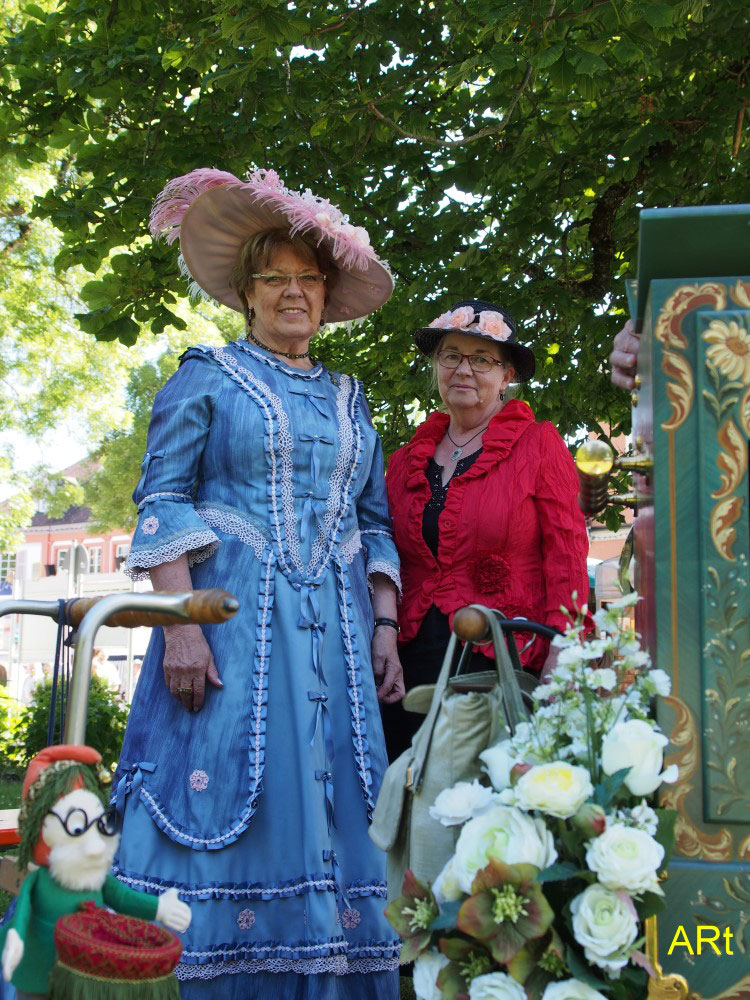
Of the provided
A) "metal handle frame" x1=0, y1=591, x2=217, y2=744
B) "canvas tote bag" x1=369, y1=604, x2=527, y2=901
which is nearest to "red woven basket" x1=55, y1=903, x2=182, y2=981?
"metal handle frame" x1=0, y1=591, x2=217, y2=744

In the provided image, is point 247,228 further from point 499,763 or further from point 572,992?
point 572,992

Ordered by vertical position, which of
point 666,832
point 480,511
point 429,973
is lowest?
point 429,973

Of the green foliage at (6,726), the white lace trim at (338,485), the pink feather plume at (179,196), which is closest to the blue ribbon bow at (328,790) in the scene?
the white lace trim at (338,485)

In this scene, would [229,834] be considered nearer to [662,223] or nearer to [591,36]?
[662,223]

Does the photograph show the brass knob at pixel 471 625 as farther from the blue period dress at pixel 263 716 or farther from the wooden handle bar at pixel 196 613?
the blue period dress at pixel 263 716

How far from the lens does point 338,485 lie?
3059mm

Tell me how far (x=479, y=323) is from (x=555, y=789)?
6.63 ft

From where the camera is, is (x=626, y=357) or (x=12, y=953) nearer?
(x=12, y=953)

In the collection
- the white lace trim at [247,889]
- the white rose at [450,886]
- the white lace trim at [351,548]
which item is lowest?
the white lace trim at [247,889]

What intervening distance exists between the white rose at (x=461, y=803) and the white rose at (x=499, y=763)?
0.06ft

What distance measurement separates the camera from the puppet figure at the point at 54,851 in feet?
5.07

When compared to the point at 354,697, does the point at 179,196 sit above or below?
above

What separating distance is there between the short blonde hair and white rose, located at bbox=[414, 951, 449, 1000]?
2.02m

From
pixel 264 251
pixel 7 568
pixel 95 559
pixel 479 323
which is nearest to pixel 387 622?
pixel 479 323
